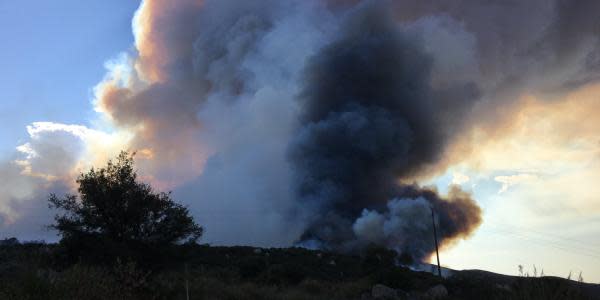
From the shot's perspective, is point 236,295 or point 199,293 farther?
point 236,295

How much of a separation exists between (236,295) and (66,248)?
44.1ft

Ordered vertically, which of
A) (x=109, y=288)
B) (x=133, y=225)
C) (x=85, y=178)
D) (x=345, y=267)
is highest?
(x=85, y=178)

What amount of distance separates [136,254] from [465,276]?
63.6 ft

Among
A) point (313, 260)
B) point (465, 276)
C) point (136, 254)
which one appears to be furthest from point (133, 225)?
point (313, 260)

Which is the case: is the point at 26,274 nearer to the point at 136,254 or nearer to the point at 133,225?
the point at 136,254

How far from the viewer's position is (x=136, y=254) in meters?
24.8

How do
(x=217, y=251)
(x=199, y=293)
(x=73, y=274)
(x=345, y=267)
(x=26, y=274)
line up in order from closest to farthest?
(x=26, y=274) < (x=73, y=274) < (x=199, y=293) < (x=345, y=267) < (x=217, y=251)

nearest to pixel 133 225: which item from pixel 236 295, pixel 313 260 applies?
pixel 236 295

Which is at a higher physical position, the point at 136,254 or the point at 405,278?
the point at 136,254

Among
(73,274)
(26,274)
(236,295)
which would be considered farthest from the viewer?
(236,295)

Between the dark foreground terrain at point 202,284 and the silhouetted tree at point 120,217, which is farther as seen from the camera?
the silhouetted tree at point 120,217

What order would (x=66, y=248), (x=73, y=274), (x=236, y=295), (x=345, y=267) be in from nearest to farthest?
1. (x=73, y=274)
2. (x=236, y=295)
3. (x=66, y=248)
4. (x=345, y=267)

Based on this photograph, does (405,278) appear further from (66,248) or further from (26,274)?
(26,274)

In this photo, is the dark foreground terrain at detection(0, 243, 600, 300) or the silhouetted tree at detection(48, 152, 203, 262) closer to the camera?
the dark foreground terrain at detection(0, 243, 600, 300)
